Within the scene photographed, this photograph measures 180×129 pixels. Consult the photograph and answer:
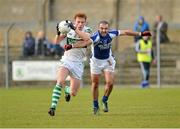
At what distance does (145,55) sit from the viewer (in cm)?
3153

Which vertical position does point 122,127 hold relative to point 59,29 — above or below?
below

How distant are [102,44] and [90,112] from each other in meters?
1.53

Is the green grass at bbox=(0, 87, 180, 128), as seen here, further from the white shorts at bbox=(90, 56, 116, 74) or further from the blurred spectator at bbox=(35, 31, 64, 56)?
the blurred spectator at bbox=(35, 31, 64, 56)

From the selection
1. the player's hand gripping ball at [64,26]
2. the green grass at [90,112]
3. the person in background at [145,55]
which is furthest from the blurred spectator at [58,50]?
the player's hand gripping ball at [64,26]

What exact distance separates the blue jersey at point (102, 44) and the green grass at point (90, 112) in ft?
4.20

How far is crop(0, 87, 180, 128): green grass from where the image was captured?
48.7 feet

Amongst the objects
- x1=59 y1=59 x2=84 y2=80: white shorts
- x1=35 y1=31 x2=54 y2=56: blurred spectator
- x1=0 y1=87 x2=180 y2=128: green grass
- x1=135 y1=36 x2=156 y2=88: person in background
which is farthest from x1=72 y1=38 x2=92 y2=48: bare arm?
x1=35 y1=31 x2=54 y2=56: blurred spectator

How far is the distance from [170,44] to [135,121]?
63.9ft

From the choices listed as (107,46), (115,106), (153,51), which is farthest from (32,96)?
(153,51)

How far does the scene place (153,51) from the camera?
32.8 m

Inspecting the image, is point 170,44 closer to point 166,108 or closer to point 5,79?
point 5,79

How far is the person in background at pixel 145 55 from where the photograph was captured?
31141 mm

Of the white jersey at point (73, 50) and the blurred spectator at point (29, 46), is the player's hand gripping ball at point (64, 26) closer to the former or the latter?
the white jersey at point (73, 50)

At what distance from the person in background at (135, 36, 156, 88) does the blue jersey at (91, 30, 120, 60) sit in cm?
1280
